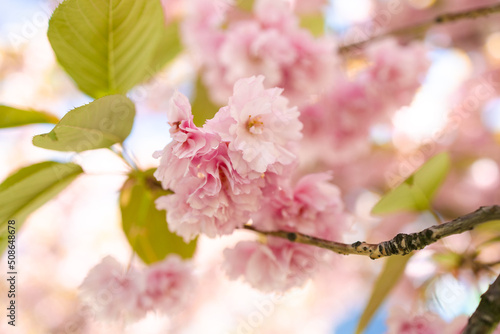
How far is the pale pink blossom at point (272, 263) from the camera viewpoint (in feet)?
1.92

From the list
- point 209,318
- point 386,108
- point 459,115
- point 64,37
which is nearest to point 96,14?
point 64,37

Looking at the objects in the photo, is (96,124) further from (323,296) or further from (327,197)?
(323,296)

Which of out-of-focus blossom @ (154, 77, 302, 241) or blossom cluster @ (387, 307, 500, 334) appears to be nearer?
out-of-focus blossom @ (154, 77, 302, 241)

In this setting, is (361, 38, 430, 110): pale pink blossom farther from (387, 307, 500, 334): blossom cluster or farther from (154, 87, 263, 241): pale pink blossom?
(154, 87, 263, 241): pale pink blossom

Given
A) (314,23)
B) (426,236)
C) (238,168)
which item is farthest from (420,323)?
(314,23)

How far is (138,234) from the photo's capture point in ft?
2.67

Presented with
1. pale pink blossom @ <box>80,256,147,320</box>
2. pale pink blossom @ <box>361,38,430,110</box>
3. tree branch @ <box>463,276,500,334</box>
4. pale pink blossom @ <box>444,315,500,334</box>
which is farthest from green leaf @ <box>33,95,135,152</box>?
pale pink blossom @ <box>361,38,430,110</box>

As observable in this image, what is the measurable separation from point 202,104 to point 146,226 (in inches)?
20.6

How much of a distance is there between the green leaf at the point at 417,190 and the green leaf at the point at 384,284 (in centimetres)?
11

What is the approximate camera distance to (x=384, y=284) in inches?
30.4

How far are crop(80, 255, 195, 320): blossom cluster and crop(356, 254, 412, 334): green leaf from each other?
36 cm

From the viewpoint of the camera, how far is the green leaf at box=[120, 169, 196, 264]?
0.74 meters

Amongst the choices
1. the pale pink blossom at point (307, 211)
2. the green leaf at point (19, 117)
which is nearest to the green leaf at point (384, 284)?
the pale pink blossom at point (307, 211)

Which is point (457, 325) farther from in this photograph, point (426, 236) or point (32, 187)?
point (32, 187)
